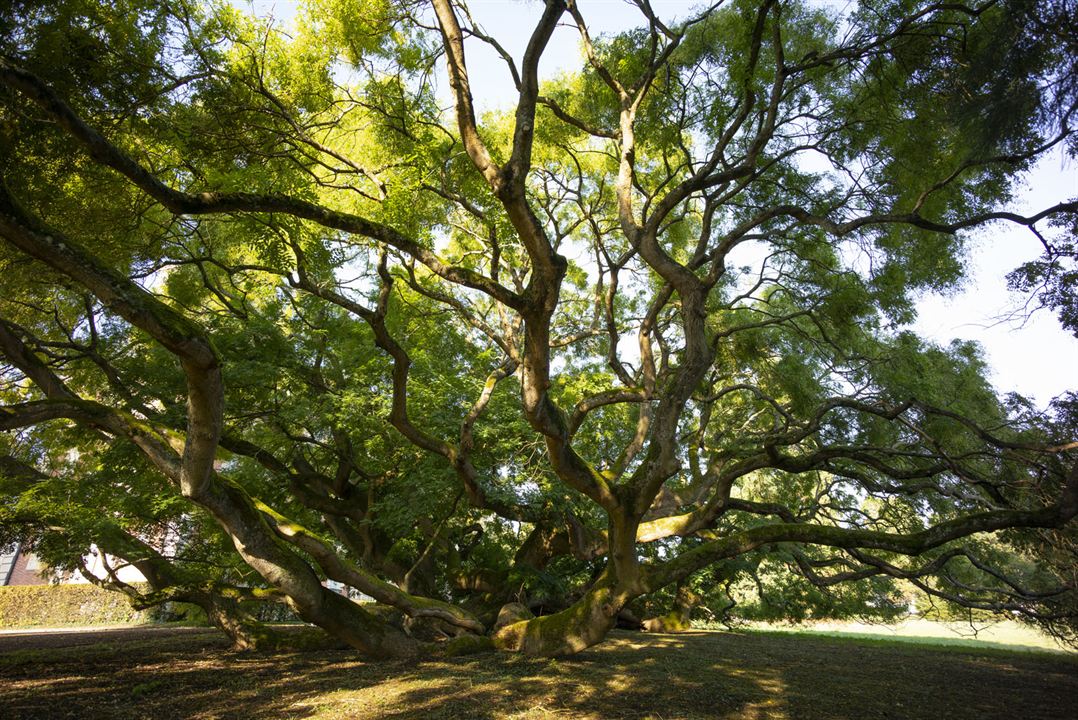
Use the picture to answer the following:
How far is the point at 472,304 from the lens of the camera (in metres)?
13.0

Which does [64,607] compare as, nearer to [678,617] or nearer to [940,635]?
[678,617]

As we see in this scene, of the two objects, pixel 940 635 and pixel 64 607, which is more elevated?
pixel 64 607

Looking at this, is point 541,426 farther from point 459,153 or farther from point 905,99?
point 905,99

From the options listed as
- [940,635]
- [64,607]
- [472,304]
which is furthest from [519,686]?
[940,635]

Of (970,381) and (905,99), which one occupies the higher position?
(905,99)

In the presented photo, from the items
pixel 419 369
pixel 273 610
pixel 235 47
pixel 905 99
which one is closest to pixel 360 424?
pixel 419 369

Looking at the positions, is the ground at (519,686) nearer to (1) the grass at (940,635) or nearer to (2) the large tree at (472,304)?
(2) the large tree at (472,304)

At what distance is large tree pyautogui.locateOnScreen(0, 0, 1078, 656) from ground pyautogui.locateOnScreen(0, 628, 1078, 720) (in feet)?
2.73

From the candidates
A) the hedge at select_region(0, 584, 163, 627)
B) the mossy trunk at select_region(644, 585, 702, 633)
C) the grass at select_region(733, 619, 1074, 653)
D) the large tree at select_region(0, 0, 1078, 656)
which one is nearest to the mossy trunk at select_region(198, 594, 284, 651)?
the large tree at select_region(0, 0, 1078, 656)

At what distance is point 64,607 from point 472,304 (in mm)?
16112

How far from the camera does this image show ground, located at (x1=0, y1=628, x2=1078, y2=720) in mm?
5137

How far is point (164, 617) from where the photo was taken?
55.9 feet

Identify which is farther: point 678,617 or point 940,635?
point 940,635

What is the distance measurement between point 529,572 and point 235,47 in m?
9.30
